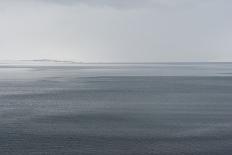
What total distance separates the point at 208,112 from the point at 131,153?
2986 cm

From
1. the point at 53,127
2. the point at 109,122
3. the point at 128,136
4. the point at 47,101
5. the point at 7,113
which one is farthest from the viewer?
the point at 47,101

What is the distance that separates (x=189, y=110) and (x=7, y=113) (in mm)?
26688

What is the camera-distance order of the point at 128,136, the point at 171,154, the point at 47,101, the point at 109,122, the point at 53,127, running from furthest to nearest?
the point at 47,101 → the point at 109,122 → the point at 53,127 → the point at 128,136 → the point at 171,154

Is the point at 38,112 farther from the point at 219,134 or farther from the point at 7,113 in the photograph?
the point at 219,134

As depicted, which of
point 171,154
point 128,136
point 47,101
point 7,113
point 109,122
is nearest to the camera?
point 171,154

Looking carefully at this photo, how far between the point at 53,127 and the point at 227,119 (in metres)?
22.1

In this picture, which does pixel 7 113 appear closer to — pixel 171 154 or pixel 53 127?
pixel 53 127

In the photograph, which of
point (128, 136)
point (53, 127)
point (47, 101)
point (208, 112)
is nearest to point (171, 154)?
point (128, 136)

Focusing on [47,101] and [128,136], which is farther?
[47,101]

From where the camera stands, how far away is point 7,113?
67.9 metres

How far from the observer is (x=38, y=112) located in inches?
2766

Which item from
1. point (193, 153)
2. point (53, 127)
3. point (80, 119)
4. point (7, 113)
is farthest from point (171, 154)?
point (7, 113)

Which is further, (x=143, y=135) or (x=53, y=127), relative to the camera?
(x=53, y=127)

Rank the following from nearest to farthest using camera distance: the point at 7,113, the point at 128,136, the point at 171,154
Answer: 1. the point at 171,154
2. the point at 128,136
3. the point at 7,113
